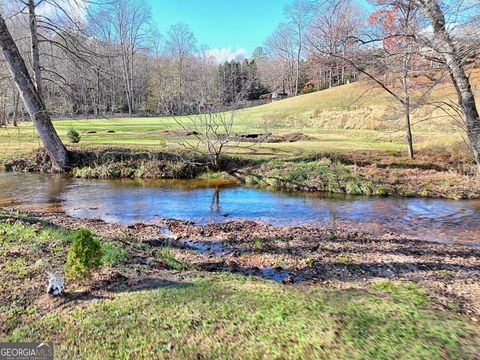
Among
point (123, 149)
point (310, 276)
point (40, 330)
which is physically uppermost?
point (123, 149)

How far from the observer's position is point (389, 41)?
977 centimetres

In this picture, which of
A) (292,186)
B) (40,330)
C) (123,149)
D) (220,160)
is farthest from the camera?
(123,149)

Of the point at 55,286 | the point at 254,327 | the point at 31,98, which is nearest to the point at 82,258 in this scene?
the point at 55,286

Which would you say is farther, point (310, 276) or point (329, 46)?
point (329, 46)

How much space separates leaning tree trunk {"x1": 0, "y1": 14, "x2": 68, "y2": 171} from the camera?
41.5ft

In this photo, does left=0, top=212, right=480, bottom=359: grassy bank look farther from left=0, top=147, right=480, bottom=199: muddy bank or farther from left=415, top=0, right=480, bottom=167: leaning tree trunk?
left=0, top=147, right=480, bottom=199: muddy bank

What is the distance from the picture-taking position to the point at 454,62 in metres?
7.05

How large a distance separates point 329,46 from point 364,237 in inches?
271

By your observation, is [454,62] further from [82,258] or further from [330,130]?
[330,130]

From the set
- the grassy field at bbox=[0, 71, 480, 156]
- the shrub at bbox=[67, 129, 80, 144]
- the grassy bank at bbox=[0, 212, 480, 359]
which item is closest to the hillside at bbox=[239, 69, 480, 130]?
the grassy field at bbox=[0, 71, 480, 156]

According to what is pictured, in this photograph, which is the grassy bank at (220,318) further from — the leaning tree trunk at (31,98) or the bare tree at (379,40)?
the leaning tree trunk at (31,98)

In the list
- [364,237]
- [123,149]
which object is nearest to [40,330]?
[364,237]

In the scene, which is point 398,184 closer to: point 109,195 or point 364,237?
point 364,237

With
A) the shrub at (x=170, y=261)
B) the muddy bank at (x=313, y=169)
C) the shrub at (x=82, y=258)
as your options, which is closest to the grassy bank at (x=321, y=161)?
the muddy bank at (x=313, y=169)
